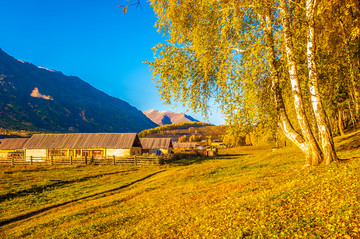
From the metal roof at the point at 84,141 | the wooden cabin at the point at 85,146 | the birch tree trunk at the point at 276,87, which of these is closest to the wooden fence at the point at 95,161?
the wooden cabin at the point at 85,146

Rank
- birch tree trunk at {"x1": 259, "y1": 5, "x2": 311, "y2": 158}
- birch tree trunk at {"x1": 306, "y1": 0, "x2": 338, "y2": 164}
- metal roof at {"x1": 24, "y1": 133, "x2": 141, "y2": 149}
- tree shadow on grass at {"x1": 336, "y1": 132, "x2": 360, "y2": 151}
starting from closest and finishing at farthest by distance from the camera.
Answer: birch tree trunk at {"x1": 306, "y1": 0, "x2": 338, "y2": 164}
birch tree trunk at {"x1": 259, "y1": 5, "x2": 311, "y2": 158}
tree shadow on grass at {"x1": 336, "y1": 132, "x2": 360, "y2": 151}
metal roof at {"x1": 24, "y1": 133, "x2": 141, "y2": 149}

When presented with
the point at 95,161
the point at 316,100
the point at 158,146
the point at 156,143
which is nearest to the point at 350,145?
the point at 316,100

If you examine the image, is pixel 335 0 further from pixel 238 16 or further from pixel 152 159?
pixel 152 159

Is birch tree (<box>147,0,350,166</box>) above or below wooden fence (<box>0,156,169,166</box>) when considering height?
above

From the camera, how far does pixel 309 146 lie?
11492mm

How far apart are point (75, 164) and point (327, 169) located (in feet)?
135

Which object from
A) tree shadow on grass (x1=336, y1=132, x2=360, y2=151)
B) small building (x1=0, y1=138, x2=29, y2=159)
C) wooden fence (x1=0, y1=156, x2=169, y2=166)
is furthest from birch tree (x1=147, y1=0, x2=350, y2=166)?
small building (x1=0, y1=138, x2=29, y2=159)

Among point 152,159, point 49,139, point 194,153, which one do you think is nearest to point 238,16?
point 152,159

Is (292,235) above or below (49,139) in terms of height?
below

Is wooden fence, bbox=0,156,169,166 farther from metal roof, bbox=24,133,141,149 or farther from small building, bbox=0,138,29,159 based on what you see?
small building, bbox=0,138,29,159

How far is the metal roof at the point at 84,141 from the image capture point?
2199 inches

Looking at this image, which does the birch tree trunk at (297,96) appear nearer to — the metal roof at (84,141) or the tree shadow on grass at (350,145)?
the tree shadow on grass at (350,145)

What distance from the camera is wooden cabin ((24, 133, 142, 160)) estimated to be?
5534cm

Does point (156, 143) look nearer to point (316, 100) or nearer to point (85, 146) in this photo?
point (85, 146)
